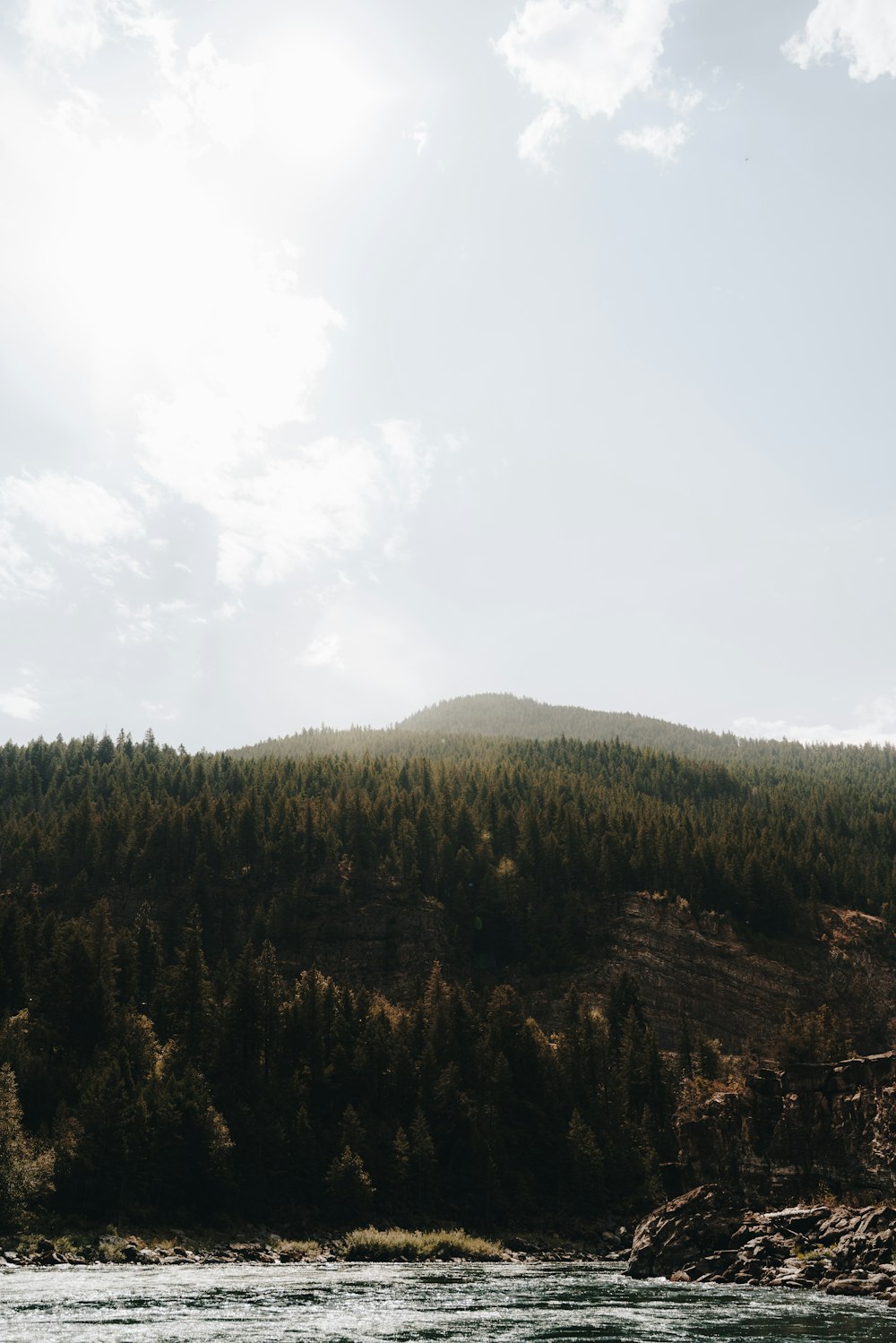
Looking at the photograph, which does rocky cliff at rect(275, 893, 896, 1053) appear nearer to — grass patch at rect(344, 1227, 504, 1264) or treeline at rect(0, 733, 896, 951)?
treeline at rect(0, 733, 896, 951)

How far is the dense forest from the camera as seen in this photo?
84.7 m

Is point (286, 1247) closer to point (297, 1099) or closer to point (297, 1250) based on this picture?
point (297, 1250)

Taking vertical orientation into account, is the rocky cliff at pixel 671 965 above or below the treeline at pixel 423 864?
below

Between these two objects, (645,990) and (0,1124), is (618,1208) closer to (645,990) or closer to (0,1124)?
(645,990)

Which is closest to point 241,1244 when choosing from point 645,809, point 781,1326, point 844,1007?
point 781,1326

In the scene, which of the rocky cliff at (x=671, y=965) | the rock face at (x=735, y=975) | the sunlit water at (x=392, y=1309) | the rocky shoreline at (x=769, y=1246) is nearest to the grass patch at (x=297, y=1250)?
the sunlit water at (x=392, y=1309)

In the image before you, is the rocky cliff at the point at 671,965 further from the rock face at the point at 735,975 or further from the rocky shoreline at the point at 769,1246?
the rocky shoreline at the point at 769,1246

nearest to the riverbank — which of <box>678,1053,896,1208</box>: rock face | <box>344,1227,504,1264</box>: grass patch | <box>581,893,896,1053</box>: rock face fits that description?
<box>344,1227,504,1264</box>: grass patch

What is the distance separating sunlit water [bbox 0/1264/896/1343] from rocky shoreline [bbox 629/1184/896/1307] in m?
3.43

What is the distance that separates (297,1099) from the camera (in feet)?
311

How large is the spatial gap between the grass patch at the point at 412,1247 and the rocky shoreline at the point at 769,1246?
15.8m

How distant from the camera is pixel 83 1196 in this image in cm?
7412

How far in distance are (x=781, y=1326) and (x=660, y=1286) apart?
22899mm

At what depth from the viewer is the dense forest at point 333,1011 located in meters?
84.7
